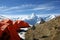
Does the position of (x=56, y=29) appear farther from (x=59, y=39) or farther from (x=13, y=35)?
(x=13, y=35)

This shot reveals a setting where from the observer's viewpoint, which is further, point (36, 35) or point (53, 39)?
point (36, 35)

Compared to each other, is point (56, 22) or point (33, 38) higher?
point (56, 22)

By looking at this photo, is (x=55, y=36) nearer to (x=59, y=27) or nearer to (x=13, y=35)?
(x=59, y=27)

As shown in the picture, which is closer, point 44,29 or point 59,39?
point 59,39

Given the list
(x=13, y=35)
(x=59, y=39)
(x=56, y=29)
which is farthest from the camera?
(x=13, y=35)

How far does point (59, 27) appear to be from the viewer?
8.80 m

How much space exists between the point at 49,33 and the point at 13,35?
6.75ft

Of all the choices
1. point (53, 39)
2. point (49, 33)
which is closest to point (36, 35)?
point (49, 33)

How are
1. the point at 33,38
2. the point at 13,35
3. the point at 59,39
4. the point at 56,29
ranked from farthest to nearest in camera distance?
the point at 13,35 → the point at 33,38 → the point at 56,29 → the point at 59,39

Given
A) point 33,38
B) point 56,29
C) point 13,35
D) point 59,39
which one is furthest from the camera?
point 13,35

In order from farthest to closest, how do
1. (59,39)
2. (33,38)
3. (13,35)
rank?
(13,35) → (33,38) → (59,39)

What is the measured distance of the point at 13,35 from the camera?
395 inches

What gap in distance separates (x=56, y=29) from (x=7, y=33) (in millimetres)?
2407

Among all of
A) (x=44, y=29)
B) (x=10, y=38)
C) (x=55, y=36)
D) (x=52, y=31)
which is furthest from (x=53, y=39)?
(x=10, y=38)
